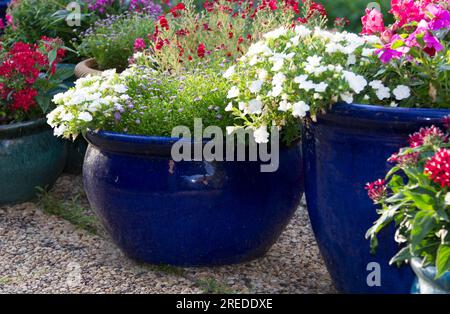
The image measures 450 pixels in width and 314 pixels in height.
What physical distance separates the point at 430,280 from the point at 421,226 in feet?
0.54

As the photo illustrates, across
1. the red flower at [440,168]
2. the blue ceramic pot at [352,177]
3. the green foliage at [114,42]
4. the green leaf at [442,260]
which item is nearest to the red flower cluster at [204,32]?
the green foliage at [114,42]

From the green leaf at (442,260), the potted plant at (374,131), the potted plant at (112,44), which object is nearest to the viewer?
the green leaf at (442,260)

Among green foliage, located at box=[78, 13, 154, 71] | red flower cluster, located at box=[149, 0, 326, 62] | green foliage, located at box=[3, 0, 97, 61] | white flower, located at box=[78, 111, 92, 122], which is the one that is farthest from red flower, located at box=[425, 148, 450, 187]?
green foliage, located at box=[3, 0, 97, 61]

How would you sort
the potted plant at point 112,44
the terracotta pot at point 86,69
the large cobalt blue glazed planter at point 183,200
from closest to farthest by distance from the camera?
1. the large cobalt blue glazed planter at point 183,200
2. the terracotta pot at point 86,69
3. the potted plant at point 112,44

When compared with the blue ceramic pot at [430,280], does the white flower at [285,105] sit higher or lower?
higher

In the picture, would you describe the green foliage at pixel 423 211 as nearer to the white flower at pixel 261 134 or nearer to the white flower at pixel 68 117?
the white flower at pixel 261 134

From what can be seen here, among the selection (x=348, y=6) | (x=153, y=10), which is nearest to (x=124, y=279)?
(x=153, y=10)

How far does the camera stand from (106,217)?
150 inches

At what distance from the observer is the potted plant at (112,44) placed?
505 centimetres

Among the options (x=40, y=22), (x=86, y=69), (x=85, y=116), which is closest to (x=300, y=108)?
(x=85, y=116)

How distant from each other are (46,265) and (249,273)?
3.36 ft

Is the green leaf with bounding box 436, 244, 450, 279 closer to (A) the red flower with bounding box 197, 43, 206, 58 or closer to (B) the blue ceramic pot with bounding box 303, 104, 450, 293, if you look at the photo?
(B) the blue ceramic pot with bounding box 303, 104, 450, 293

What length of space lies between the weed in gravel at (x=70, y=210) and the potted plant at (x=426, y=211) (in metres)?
2.15

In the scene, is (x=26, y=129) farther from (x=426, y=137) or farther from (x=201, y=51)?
(x=426, y=137)
